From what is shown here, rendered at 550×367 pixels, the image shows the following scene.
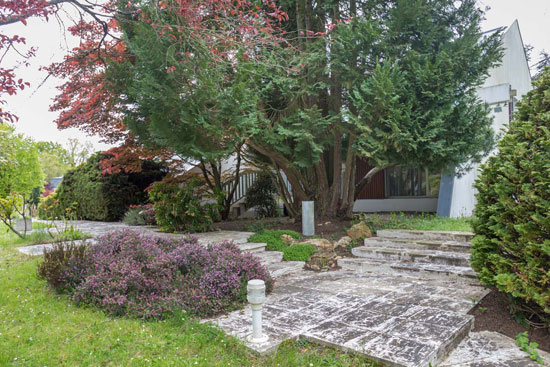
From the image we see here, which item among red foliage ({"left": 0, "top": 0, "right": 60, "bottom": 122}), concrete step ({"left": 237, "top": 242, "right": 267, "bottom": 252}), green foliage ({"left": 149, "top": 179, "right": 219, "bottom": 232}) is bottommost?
concrete step ({"left": 237, "top": 242, "right": 267, "bottom": 252})

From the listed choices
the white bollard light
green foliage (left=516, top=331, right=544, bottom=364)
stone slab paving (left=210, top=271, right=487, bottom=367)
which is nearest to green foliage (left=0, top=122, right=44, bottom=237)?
the white bollard light

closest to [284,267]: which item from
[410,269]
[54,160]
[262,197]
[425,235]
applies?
[410,269]

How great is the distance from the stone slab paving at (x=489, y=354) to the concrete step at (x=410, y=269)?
1.72 meters

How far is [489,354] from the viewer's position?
285 centimetres

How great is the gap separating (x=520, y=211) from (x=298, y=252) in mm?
3865

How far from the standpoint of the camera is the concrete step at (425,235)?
6.13 meters

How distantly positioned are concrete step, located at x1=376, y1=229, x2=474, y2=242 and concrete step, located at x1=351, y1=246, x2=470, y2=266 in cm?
61

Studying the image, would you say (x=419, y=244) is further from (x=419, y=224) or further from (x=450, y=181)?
(x=450, y=181)

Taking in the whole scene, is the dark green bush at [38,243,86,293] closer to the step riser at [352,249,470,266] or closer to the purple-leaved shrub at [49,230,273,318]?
the purple-leaved shrub at [49,230,273,318]

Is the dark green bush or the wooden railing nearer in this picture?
the dark green bush

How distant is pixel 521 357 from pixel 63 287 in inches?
184

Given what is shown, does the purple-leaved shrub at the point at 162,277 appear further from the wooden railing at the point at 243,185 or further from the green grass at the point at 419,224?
the wooden railing at the point at 243,185

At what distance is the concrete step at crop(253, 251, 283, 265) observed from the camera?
6.23 meters

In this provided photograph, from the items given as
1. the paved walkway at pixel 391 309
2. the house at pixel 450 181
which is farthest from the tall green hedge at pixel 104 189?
the house at pixel 450 181
